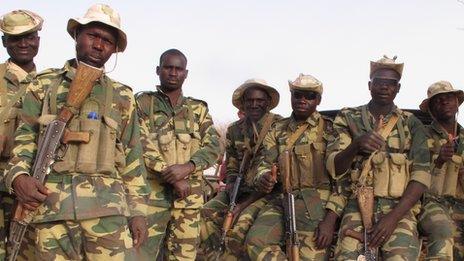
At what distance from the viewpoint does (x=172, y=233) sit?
6.49 meters

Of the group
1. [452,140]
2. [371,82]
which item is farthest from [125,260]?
[452,140]

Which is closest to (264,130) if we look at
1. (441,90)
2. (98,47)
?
(441,90)

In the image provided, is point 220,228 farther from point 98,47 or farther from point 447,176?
point 98,47

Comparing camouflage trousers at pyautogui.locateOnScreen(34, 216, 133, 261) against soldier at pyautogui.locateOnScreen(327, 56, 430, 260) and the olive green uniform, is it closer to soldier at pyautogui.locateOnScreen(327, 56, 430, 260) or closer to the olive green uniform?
soldier at pyautogui.locateOnScreen(327, 56, 430, 260)

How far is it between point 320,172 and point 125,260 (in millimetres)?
2626

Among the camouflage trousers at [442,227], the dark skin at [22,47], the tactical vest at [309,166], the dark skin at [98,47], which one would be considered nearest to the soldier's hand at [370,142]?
the tactical vest at [309,166]

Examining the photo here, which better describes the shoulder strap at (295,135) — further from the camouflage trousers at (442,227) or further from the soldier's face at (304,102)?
the camouflage trousers at (442,227)

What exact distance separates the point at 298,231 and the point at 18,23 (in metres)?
3.42

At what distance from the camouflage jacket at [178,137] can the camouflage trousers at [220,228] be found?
1.71 ft

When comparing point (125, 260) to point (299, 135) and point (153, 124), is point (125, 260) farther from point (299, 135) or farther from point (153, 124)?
point (299, 135)

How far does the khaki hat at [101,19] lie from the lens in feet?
14.8

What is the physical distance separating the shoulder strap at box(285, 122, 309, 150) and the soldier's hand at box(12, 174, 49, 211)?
311cm

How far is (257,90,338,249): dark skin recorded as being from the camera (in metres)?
5.91

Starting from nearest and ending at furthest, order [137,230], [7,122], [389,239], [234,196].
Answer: [137,230] → [7,122] → [389,239] → [234,196]
